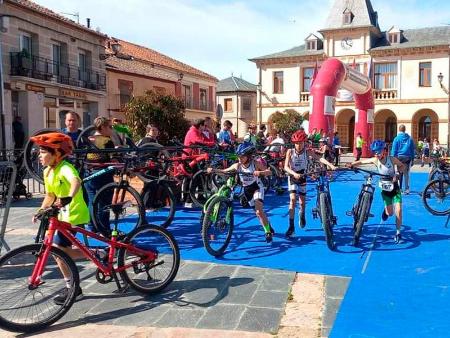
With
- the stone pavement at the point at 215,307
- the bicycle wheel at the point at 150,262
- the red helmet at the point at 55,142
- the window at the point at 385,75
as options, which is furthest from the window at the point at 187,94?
the red helmet at the point at 55,142

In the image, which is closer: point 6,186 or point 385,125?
point 6,186

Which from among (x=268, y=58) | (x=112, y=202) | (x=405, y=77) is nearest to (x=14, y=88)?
(x=112, y=202)

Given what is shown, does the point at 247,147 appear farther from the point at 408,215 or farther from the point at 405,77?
the point at 405,77

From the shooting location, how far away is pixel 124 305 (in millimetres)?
4621

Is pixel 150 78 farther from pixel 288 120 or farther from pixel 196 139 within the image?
pixel 196 139

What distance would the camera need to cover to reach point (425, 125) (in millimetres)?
38406

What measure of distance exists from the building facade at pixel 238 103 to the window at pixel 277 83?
1261cm

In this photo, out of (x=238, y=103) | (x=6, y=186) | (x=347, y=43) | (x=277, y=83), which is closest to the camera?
(x=6, y=186)

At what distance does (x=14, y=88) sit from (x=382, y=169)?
18.8m

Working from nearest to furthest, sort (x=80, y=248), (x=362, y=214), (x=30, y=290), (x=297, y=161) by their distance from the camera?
(x=30, y=290), (x=80, y=248), (x=362, y=214), (x=297, y=161)

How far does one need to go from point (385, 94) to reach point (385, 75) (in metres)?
1.48

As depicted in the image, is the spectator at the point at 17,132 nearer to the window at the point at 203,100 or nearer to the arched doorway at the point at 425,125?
the window at the point at 203,100

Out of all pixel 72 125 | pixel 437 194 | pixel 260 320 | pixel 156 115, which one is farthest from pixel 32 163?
pixel 156 115

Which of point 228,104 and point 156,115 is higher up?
point 228,104
